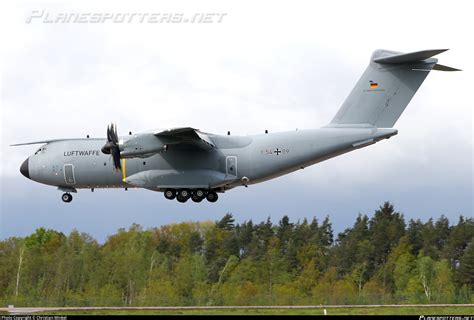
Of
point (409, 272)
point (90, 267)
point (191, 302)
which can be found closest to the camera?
point (191, 302)

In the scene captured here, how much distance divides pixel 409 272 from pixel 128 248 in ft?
54.3

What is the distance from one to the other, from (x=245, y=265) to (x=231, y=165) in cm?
2201

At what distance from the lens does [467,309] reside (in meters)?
45.2

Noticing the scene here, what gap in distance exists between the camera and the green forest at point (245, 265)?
51500 mm

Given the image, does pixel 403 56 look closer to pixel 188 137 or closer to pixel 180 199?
pixel 188 137

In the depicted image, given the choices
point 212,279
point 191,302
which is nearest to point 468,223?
point 212,279

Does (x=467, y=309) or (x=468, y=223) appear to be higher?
(x=468, y=223)

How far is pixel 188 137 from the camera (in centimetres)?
3666

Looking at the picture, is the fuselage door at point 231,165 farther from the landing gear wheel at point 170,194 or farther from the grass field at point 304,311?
the grass field at point 304,311

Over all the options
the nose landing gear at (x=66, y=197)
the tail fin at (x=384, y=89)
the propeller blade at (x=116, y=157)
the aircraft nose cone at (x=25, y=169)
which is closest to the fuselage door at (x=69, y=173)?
the nose landing gear at (x=66, y=197)

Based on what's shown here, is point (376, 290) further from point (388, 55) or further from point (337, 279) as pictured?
point (388, 55)

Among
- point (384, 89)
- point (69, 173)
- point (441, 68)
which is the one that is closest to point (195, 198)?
point (69, 173)

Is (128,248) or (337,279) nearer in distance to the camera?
(128,248)

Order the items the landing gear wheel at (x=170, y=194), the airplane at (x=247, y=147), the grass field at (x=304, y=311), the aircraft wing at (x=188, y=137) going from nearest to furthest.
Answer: the aircraft wing at (x=188, y=137) < the airplane at (x=247, y=147) < the landing gear wheel at (x=170, y=194) < the grass field at (x=304, y=311)
